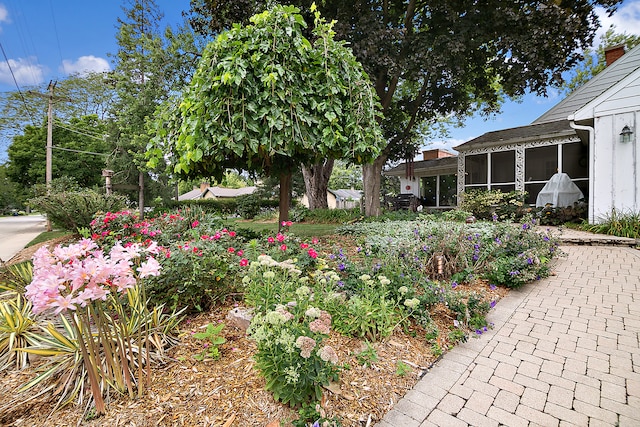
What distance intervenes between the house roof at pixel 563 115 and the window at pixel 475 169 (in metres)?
0.56

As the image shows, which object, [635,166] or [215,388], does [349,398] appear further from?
[635,166]

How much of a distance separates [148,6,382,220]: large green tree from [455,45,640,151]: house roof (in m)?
7.37

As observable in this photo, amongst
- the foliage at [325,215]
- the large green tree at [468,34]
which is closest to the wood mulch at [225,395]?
the large green tree at [468,34]

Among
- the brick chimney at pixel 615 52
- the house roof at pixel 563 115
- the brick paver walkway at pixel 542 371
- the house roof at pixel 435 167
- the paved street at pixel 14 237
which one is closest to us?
the brick paver walkway at pixel 542 371

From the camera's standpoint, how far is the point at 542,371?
207cm

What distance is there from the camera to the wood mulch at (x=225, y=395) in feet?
5.01

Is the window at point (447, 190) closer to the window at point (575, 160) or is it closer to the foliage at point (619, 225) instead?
the window at point (575, 160)

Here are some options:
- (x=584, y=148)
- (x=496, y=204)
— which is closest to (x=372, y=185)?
(x=496, y=204)

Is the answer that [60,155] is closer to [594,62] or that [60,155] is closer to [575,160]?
[575,160]

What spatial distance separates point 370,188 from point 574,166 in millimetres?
6492

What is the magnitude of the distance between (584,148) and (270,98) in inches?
411

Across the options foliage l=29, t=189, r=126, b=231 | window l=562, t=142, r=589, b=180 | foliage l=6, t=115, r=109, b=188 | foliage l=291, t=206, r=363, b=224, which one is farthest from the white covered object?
foliage l=6, t=115, r=109, b=188

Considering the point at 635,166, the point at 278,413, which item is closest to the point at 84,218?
the point at 278,413

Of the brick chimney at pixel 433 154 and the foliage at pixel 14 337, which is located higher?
Answer: the brick chimney at pixel 433 154
